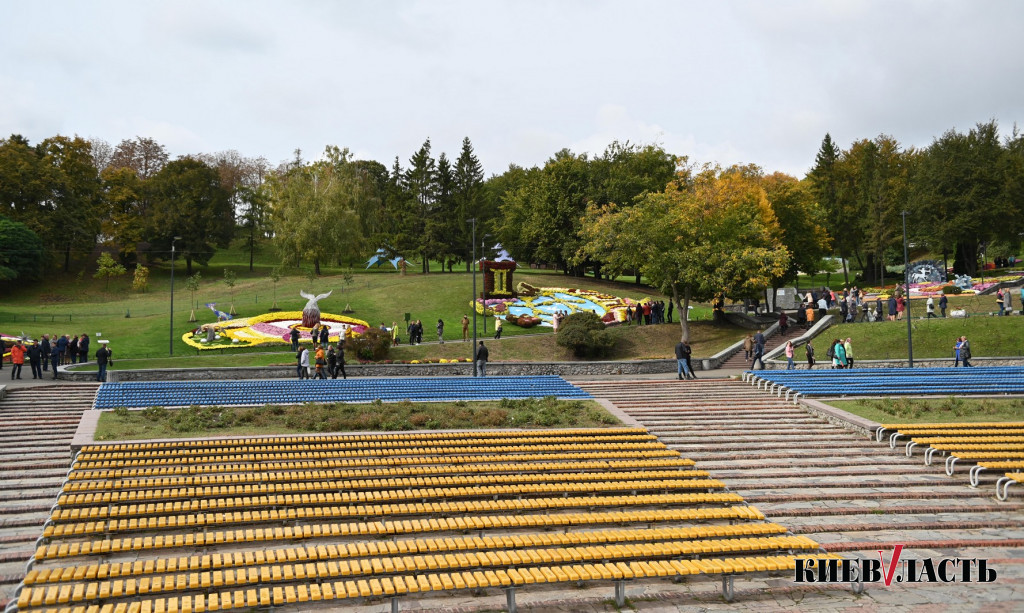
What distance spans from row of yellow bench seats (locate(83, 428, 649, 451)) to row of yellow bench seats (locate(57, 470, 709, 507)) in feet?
8.50

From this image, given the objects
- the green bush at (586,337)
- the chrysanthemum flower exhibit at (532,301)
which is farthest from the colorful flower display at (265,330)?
the green bush at (586,337)

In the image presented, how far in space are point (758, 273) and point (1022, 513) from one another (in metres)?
23.3

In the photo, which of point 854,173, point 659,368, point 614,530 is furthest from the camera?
point 854,173

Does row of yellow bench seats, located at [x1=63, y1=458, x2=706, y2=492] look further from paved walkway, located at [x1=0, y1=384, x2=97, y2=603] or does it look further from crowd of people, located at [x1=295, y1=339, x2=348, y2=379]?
crowd of people, located at [x1=295, y1=339, x2=348, y2=379]

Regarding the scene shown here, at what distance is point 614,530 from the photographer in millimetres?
12367

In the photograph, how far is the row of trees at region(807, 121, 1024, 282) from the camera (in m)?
54.5

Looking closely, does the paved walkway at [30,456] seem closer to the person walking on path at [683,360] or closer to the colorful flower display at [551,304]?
the person walking on path at [683,360]

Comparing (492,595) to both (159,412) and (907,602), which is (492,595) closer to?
(907,602)

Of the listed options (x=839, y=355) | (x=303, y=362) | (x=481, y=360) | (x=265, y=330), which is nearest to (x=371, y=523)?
(x=303, y=362)

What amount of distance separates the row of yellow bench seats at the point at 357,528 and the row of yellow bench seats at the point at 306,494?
2.20 feet

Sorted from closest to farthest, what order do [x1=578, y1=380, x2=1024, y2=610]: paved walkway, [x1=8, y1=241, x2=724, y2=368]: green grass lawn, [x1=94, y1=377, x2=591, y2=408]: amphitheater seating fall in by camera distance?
1. [x1=578, y1=380, x2=1024, y2=610]: paved walkway
2. [x1=94, y1=377, x2=591, y2=408]: amphitheater seating
3. [x1=8, y1=241, x2=724, y2=368]: green grass lawn

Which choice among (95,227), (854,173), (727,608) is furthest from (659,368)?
(95,227)

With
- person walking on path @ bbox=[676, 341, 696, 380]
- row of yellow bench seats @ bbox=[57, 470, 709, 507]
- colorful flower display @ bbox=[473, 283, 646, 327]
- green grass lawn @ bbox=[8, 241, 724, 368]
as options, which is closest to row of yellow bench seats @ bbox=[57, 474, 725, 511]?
row of yellow bench seats @ bbox=[57, 470, 709, 507]

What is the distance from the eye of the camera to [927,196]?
5566 cm
